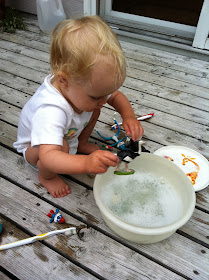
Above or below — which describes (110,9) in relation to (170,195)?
above

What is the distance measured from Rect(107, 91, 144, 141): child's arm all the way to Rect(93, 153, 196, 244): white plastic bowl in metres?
0.09

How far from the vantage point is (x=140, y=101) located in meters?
1.64

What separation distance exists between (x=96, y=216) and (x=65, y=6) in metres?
2.16

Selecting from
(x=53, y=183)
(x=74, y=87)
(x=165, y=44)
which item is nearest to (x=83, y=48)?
(x=74, y=87)

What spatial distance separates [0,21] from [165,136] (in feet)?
6.67

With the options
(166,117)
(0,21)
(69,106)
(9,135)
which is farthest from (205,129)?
(0,21)

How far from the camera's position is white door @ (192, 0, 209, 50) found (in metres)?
1.92

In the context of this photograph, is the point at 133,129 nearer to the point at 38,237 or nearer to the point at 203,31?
the point at 38,237

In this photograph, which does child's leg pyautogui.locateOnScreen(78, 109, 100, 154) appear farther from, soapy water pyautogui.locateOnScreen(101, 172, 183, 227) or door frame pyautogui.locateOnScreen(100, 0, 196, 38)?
door frame pyautogui.locateOnScreen(100, 0, 196, 38)

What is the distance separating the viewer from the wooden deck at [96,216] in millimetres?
886

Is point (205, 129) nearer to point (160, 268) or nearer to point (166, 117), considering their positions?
point (166, 117)

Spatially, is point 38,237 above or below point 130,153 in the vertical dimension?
below

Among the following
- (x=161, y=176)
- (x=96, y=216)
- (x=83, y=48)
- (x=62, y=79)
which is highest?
(x=83, y=48)

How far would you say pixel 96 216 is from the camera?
102 cm
